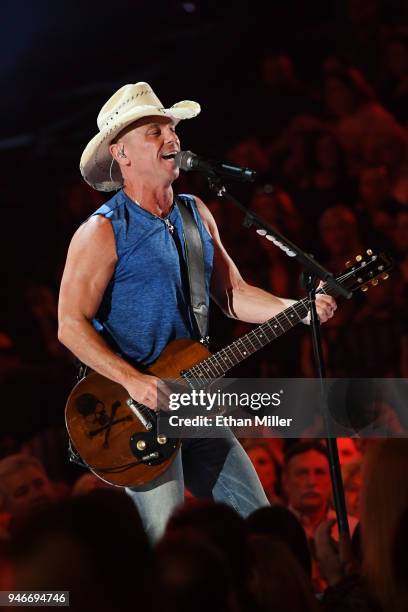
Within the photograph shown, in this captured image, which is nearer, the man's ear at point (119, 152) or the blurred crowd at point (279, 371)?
the blurred crowd at point (279, 371)

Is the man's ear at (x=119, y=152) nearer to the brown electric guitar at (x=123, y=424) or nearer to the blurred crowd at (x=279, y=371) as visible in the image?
the brown electric guitar at (x=123, y=424)

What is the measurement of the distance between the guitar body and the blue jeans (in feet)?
0.17

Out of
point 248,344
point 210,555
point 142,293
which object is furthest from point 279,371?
point 210,555

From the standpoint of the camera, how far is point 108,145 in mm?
3914

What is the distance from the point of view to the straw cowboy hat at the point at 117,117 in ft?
12.6

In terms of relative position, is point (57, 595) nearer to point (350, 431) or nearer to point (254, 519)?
point (254, 519)

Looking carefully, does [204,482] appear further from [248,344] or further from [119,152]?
[119,152]

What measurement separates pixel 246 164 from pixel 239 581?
5362 mm

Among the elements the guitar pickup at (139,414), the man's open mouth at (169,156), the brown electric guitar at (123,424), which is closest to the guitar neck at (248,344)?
the brown electric guitar at (123,424)

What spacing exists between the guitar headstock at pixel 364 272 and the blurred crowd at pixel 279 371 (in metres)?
0.88

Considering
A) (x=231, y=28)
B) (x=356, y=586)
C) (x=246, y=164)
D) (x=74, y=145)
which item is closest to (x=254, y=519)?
(x=356, y=586)

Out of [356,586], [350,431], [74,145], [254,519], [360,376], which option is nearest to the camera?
[356,586]

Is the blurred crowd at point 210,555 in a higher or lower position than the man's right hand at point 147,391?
lower

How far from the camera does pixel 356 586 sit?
2.50m
